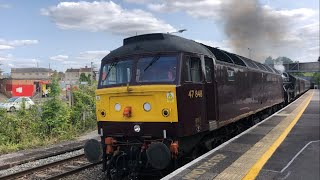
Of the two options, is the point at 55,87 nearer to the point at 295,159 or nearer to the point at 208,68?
the point at 208,68

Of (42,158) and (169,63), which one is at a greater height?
(169,63)

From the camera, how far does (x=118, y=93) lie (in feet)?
27.5

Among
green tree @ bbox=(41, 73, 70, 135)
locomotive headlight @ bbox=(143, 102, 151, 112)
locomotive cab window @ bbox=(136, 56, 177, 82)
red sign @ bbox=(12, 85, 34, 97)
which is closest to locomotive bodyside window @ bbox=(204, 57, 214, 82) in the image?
locomotive cab window @ bbox=(136, 56, 177, 82)

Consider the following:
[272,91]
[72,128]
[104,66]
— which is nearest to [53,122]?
[72,128]

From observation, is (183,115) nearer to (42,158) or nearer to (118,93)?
(118,93)

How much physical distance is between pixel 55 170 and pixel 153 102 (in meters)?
4.09

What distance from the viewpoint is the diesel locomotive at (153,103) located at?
792 centimetres

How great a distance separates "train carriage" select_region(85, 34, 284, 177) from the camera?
7918 mm

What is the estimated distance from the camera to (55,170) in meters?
10.4

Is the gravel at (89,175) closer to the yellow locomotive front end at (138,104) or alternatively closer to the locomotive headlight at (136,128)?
the yellow locomotive front end at (138,104)

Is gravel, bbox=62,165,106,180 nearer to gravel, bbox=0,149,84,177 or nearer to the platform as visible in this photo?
gravel, bbox=0,149,84,177

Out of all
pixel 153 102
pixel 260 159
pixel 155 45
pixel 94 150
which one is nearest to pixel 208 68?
pixel 155 45

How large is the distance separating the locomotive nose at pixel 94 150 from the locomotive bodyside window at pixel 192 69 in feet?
8.19

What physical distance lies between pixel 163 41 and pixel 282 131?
6.12m
